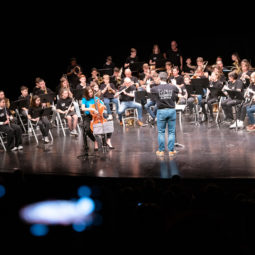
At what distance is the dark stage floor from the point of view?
250 inches

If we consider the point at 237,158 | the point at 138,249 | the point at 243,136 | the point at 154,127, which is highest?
the point at 154,127

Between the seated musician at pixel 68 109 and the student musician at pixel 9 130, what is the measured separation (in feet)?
4.49

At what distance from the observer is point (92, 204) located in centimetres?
319

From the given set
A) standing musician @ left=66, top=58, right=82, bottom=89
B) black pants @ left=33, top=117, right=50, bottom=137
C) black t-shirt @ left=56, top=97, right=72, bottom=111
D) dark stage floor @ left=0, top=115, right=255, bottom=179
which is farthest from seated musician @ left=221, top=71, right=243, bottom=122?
standing musician @ left=66, top=58, right=82, bottom=89

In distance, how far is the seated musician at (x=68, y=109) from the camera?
31.6 feet

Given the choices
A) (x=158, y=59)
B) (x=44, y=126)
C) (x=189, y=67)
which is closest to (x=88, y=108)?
(x=44, y=126)

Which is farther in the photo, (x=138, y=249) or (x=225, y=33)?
(x=225, y=33)

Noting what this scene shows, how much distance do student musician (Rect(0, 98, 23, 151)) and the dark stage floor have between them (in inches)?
9.7

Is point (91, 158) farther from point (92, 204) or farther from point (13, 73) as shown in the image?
point (13, 73)

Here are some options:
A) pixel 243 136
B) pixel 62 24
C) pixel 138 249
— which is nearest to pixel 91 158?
pixel 243 136

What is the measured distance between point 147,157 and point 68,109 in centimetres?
315

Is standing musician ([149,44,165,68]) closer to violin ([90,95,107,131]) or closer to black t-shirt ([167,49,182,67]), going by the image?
black t-shirt ([167,49,182,67])

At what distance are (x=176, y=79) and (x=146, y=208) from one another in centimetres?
816

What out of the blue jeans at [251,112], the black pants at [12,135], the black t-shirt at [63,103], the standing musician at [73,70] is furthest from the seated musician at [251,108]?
the standing musician at [73,70]
